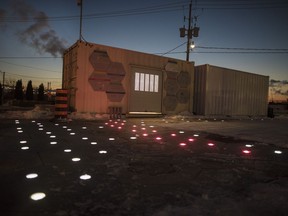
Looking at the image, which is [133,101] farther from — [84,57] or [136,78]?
[84,57]

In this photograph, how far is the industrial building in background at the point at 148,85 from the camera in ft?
32.3

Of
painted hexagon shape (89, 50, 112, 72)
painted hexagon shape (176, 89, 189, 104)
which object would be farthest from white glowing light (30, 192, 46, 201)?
painted hexagon shape (176, 89, 189, 104)

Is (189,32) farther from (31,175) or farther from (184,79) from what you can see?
(31,175)

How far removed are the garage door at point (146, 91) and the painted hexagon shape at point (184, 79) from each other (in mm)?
1357

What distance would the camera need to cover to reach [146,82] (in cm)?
1147

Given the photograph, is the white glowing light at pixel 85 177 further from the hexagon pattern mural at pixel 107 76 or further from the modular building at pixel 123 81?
the hexagon pattern mural at pixel 107 76

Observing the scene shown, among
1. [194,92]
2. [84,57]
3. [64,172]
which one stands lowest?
[64,172]

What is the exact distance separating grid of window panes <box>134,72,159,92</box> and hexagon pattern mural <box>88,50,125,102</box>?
86cm

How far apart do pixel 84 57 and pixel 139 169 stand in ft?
25.7

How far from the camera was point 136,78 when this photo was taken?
437 inches

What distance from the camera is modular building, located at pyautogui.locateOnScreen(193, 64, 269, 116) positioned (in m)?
13.2

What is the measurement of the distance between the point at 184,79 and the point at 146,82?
8.42 feet

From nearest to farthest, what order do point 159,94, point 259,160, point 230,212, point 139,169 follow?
point 230,212 → point 139,169 → point 259,160 → point 159,94

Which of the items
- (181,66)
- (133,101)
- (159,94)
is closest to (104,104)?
(133,101)
